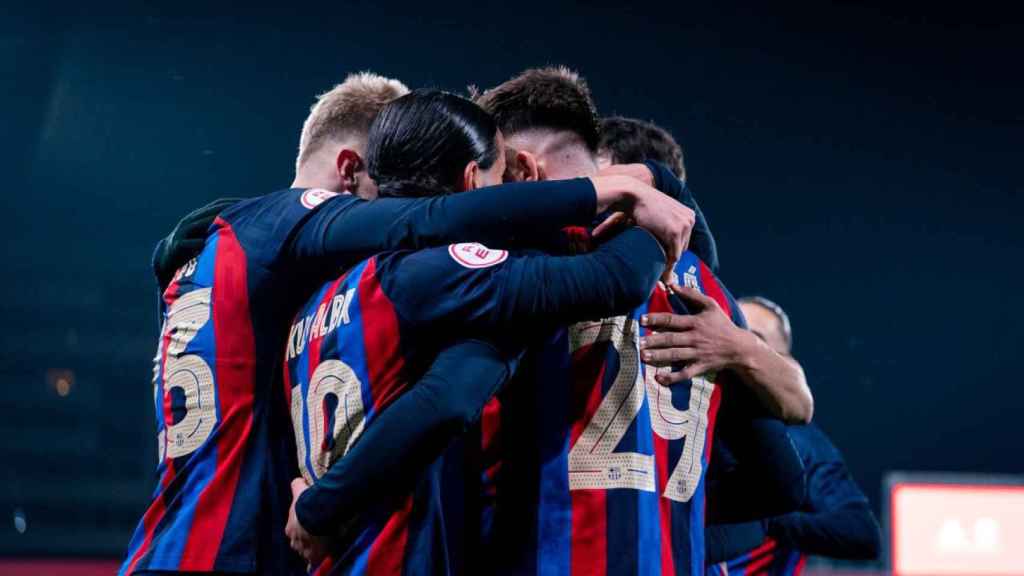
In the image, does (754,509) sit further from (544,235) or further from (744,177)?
(744,177)

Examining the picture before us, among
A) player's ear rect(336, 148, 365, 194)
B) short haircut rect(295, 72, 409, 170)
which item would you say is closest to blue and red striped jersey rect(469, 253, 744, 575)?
player's ear rect(336, 148, 365, 194)

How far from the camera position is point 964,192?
29.6 feet

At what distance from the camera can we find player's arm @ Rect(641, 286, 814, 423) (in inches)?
47.3

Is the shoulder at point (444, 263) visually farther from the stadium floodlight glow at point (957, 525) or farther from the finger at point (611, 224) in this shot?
the stadium floodlight glow at point (957, 525)

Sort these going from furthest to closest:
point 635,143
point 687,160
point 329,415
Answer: point 687,160 → point 635,143 → point 329,415

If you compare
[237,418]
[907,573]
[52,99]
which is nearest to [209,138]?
[52,99]

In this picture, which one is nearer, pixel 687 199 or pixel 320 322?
pixel 320 322

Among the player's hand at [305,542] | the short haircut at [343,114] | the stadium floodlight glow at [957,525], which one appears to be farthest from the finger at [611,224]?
the stadium floodlight glow at [957,525]

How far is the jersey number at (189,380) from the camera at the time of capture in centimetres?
132

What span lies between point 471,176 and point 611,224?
7.0 inches

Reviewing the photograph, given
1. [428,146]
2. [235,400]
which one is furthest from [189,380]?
[428,146]

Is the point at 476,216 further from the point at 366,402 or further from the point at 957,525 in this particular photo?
the point at 957,525

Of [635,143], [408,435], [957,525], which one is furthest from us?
[957,525]

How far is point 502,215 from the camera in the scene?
109 centimetres
